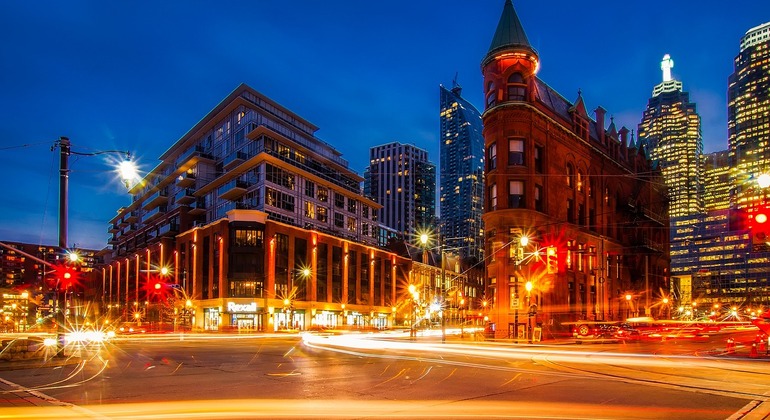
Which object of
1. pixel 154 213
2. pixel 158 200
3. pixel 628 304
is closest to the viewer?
pixel 628 304

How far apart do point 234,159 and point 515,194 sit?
→ 57789 mm

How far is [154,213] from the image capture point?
120m

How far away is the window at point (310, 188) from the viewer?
3862 inches

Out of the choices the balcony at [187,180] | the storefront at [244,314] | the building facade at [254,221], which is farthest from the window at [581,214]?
the balcony at [187,180]

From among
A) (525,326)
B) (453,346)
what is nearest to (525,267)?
(525,326)

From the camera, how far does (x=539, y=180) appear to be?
157 feet

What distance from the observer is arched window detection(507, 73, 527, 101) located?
47.1 m

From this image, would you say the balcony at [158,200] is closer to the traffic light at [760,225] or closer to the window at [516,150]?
the window at [516,150]

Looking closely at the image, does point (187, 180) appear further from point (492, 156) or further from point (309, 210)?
point (492, 156)

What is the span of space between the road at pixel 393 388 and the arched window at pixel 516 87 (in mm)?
26510

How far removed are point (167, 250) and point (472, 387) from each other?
99.2m

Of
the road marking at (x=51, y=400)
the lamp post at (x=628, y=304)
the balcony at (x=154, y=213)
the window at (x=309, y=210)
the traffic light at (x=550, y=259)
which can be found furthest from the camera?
the balcony at (x=154, y=213)

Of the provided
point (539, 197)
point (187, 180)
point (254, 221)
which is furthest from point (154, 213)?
point (539, 197)

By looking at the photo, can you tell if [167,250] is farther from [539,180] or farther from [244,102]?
[539,180]
